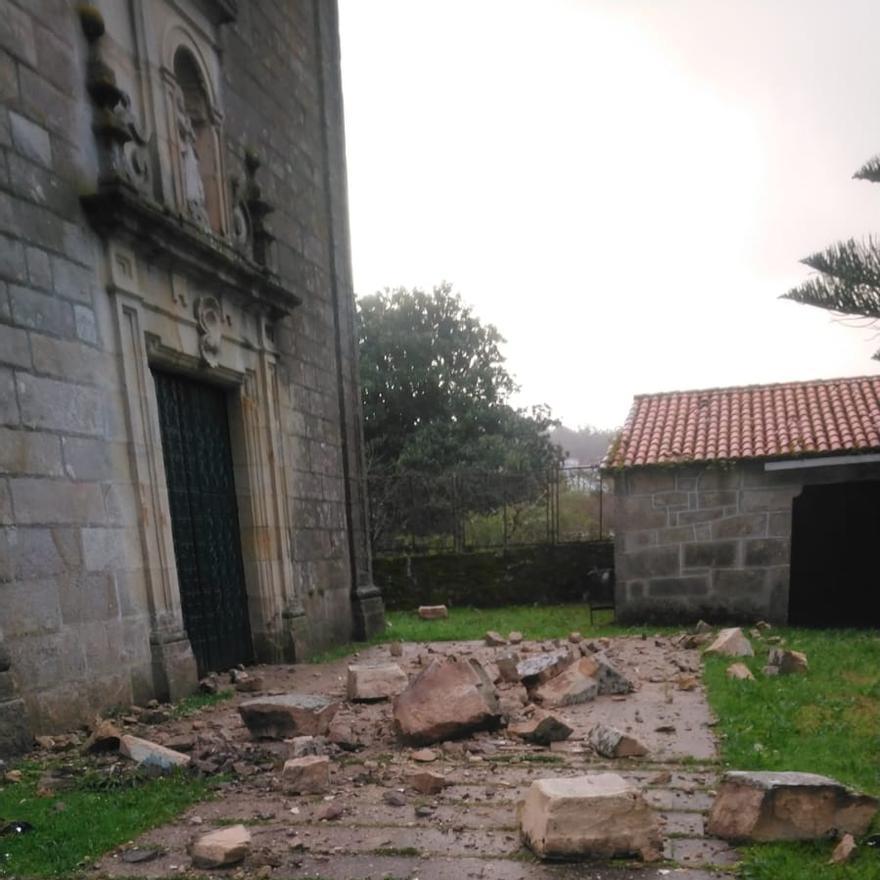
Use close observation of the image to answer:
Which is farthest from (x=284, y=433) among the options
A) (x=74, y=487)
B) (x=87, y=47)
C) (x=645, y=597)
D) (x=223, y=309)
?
(x=645, y=597)

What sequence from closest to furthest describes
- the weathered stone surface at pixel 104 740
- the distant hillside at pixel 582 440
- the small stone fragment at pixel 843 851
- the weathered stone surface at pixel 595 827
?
the small stone fragment at pixel 843 851 < the weathered stone surface at pixel 595 827 < the weathered stone surface at pixel 104 740 < the distant hillside at pixel 582 440

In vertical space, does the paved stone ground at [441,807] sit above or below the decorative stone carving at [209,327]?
below

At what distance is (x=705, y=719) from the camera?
495cm

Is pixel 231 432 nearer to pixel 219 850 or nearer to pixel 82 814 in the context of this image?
pixel 82 814

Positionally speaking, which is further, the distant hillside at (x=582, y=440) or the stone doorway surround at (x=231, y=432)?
the distant hillside at (x=582, y=440)

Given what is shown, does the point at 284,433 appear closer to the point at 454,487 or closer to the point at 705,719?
the point at 705,719

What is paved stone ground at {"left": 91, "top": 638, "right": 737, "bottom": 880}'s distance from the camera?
111 inches

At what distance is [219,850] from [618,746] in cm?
232

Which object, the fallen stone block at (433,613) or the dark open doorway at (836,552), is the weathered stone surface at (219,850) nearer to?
the fallen stone block at (433,613)

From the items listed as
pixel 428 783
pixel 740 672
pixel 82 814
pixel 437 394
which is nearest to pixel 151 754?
pixel 82 814

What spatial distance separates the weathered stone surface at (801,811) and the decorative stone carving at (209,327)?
5.81 meters

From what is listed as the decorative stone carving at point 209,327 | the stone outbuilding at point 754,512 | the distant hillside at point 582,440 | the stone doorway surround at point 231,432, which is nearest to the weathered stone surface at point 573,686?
the stone doorway surround at point 231,432

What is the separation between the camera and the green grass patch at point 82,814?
9.77 feet

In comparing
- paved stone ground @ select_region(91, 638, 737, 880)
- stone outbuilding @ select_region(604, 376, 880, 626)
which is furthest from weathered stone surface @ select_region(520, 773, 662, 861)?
stone outbuilding @ select_region(604, 376, 880, 626)
